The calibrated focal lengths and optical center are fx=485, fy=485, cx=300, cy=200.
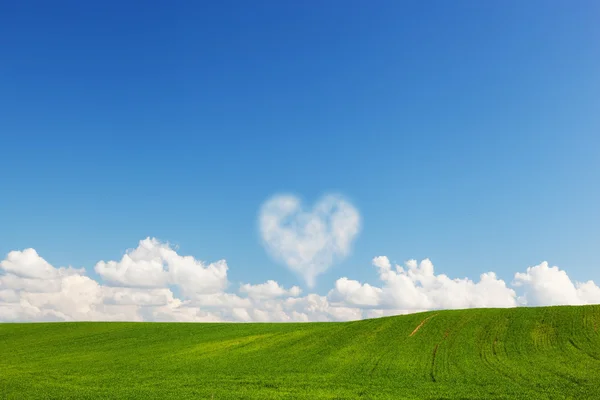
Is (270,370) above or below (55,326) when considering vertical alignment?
below

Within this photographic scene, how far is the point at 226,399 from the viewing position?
34.3 meters

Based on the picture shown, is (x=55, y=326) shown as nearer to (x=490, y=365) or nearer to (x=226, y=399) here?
(x=226, y=399)

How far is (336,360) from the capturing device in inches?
2037

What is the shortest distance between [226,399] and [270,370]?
1328 centimetres

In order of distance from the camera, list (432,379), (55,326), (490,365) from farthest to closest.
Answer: (55,326), (490,365), (432,379)

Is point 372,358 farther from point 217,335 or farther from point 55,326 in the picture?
point 55,326

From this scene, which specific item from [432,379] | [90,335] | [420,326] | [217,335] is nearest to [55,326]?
[90,335]

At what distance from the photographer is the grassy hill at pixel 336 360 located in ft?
122

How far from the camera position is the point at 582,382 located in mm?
37188

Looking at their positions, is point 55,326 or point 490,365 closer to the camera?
point 490,365

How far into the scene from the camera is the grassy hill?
37.2 m

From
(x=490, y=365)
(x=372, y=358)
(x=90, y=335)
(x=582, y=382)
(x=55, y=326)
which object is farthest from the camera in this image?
(x=55, y=326)

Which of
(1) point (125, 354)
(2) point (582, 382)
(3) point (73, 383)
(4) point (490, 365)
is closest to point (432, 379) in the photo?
(4) point (490, 365)

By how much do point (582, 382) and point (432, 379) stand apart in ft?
36.9
